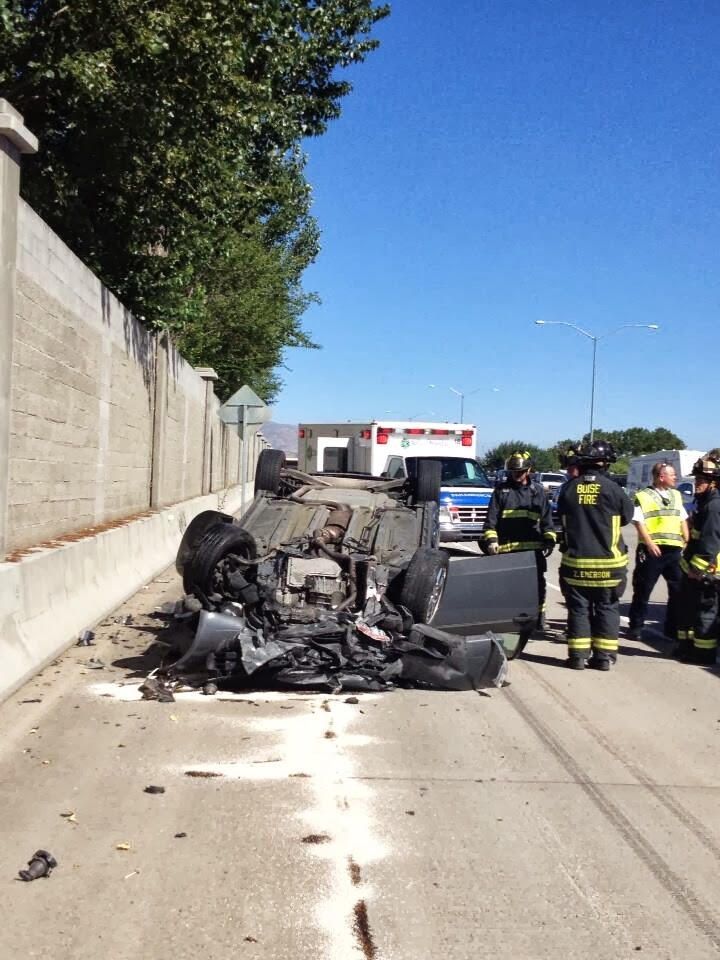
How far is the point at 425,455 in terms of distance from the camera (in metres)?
23.6

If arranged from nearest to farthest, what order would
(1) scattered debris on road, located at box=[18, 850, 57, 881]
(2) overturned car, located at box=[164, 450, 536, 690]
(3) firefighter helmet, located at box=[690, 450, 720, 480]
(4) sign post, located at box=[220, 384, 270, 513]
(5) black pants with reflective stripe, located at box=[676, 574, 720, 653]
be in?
(1) scattered debris on road, located at box=[18, 850, 57, 881], (2) overturned car, located at box=[164, 450, 536, 690], (5) black pants with reflective stripe, located at box=[676, 574, 720, 653], (3) firefighter helmet, located at box=[690, 450, 720, 480], (4) sign post, located at box=[220, 384, 270, 513]

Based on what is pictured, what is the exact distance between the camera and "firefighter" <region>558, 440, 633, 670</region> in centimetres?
894

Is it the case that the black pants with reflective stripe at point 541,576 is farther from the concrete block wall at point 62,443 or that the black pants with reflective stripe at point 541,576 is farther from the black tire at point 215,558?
the concrete block wall at point 62,443

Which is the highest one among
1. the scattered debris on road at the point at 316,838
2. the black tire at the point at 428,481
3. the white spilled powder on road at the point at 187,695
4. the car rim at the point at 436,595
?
the black tire at the point at 428,481

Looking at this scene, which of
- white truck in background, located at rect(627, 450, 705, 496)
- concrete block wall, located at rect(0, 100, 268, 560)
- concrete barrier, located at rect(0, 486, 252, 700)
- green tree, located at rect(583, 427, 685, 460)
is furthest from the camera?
green tree, located at rect(583, 427, 685, 460)

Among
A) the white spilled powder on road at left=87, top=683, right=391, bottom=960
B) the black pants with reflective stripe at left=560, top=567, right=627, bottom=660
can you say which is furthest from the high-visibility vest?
the white spilled powder on road at left=87, top=683, right=391, bottom=960

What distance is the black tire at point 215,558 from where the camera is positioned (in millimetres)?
7980

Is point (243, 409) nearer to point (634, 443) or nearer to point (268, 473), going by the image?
point (268, 473)

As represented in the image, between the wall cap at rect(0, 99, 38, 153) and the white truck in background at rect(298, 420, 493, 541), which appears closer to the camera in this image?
the wall cap at rect(0, 99, 38, 153)

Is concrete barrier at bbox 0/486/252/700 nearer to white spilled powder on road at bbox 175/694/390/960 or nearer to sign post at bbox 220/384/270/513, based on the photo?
white spilled powder on road at bbox 175/694/390/960

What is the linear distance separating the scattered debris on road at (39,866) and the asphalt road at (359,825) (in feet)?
0.12

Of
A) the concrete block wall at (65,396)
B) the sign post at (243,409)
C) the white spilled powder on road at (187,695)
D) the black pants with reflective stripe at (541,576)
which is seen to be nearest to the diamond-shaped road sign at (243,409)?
the sign post at (243,409)

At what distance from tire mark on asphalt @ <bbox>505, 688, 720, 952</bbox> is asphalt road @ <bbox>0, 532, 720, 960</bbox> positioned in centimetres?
1

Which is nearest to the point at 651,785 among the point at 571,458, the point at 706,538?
the point at 706,538
